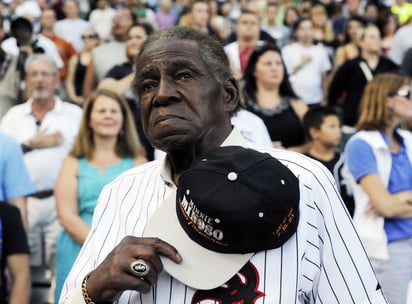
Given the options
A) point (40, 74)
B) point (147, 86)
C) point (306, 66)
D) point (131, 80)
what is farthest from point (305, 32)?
point (147, 86)

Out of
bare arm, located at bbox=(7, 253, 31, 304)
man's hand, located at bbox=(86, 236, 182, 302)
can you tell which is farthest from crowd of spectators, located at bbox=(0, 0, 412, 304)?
man's hand, located at bbox=(86, 236, 182, 302)

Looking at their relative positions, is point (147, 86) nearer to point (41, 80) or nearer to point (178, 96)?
point (178, 96)

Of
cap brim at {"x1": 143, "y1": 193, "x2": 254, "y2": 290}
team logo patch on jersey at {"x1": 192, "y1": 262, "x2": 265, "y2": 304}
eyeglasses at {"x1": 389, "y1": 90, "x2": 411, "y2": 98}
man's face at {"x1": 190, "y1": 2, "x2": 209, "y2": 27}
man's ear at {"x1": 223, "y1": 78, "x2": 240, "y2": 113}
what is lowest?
man's face at {"x1": 190, "y1": 2, "x2": 209, "y2": 27}

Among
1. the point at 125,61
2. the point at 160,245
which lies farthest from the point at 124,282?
the point at 125,61

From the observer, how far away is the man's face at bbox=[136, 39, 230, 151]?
2.24 m

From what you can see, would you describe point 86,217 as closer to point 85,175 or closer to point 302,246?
point 85,175

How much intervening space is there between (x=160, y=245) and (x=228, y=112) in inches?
21.3

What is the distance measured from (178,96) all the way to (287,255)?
0.53 meters

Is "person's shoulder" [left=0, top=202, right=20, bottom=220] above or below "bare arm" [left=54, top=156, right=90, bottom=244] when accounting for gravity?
above

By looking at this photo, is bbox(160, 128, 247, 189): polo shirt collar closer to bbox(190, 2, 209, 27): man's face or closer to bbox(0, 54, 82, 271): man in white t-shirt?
bbox(0, 54, 82, 271): man in white t-shirt

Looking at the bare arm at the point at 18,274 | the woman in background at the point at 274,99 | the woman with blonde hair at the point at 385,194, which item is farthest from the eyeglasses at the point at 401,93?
the bare arm at the point at 18,274

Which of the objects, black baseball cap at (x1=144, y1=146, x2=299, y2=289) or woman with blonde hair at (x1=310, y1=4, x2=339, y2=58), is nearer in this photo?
black baseball cap at (x1=144, y1=146, x2=299, y2=289)

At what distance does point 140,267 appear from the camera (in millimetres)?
2004

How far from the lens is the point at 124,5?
45.0 ft
